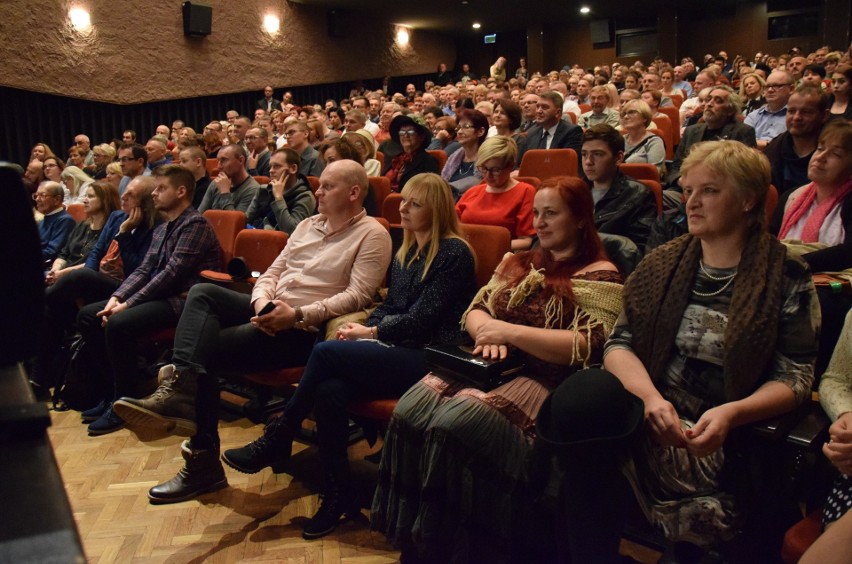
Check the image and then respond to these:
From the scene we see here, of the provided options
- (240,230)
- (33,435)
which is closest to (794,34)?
(240,230)

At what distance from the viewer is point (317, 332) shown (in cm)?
232

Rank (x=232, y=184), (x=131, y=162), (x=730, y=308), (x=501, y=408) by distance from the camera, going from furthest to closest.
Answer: (x=131, y=162) → (x=232, y=184) → (x=501, y=408) → (x=730, y=308)

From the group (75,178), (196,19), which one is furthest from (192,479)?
(196,19)

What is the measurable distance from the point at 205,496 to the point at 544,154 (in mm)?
2470

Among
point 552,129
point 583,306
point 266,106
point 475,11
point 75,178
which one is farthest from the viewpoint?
point 475,11

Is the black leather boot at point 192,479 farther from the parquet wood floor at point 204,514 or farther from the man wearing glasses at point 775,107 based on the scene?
the man wearing glasses at point 775,107

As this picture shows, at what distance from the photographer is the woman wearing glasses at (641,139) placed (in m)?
3.81

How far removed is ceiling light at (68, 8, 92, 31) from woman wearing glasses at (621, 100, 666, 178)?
22.3 feet

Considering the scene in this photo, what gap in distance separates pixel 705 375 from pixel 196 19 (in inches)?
A: 368

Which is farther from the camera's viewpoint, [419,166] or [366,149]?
[366,149]

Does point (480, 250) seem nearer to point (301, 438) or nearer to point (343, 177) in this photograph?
point (343, 177)

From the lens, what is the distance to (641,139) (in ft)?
13.0

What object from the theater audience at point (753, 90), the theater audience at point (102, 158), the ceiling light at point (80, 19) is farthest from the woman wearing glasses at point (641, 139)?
the ceiling light at point (80, 19)

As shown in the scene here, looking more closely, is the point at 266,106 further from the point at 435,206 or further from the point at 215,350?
the point at 435,206
